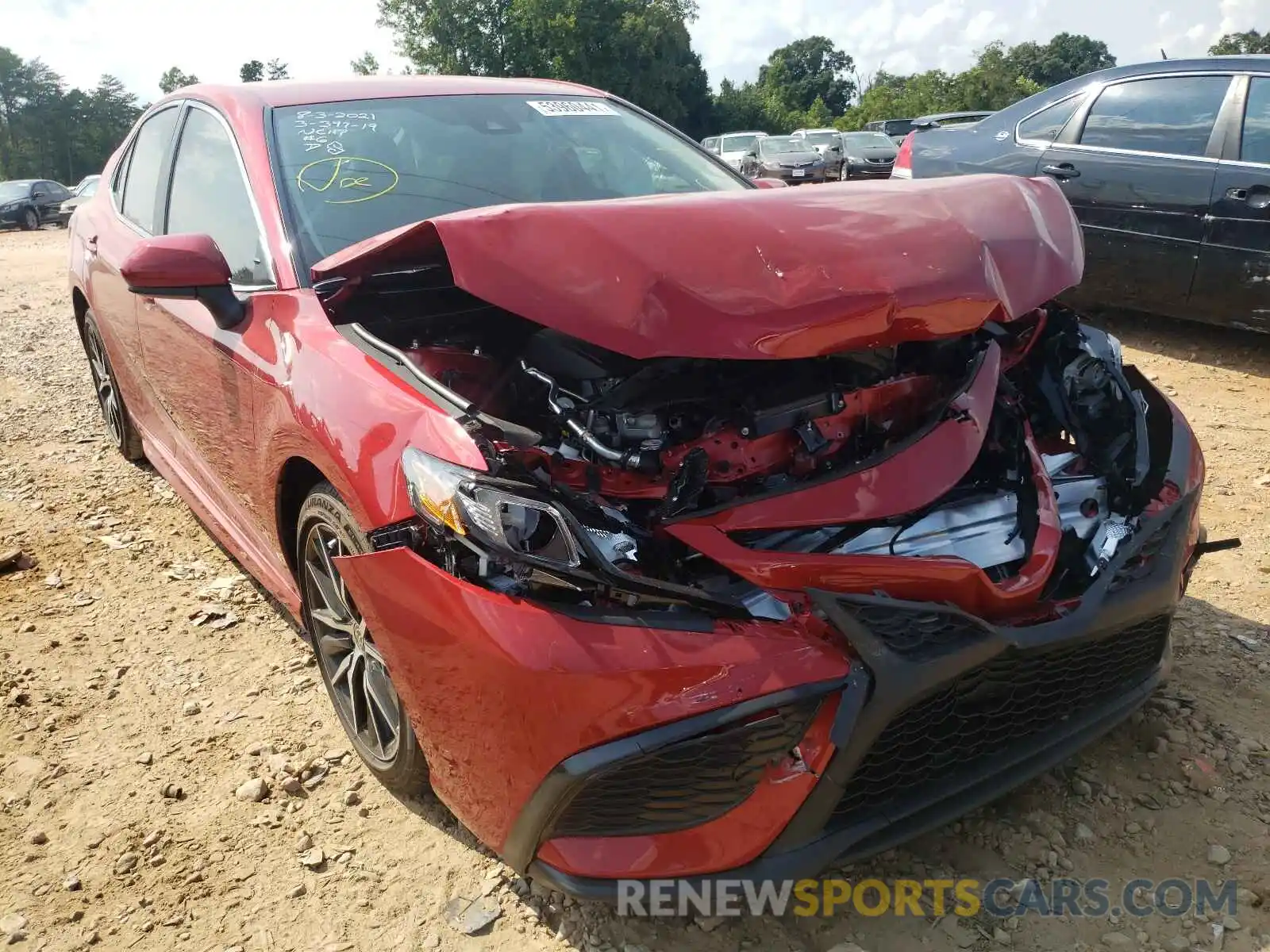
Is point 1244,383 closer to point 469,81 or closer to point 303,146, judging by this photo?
point 469,81

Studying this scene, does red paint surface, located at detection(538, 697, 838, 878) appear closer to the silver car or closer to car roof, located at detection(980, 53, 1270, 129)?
car roof, located at detection(980, 53, 1270, 129)

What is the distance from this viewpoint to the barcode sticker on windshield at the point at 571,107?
3.19 m

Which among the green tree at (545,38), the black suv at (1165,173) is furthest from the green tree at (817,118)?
the black suv at (1165,173)

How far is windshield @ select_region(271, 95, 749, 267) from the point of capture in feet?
8.27

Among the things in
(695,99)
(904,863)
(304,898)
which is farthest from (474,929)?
(695,99)

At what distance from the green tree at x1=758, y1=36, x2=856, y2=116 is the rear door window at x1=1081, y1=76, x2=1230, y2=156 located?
65.4 metres

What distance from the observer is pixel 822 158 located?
59.8 ft

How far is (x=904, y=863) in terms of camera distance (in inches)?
77.6

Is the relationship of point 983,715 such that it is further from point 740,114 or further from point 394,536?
point 740,114

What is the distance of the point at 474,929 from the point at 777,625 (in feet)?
2.94

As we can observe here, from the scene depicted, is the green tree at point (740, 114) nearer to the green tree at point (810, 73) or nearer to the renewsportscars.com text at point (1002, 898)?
the green tree at point (810, 73)

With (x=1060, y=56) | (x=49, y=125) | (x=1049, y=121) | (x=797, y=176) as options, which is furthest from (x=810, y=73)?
(x=1049, y=121)

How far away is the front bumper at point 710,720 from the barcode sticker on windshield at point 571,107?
1985mm

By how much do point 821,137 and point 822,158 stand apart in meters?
1.45
